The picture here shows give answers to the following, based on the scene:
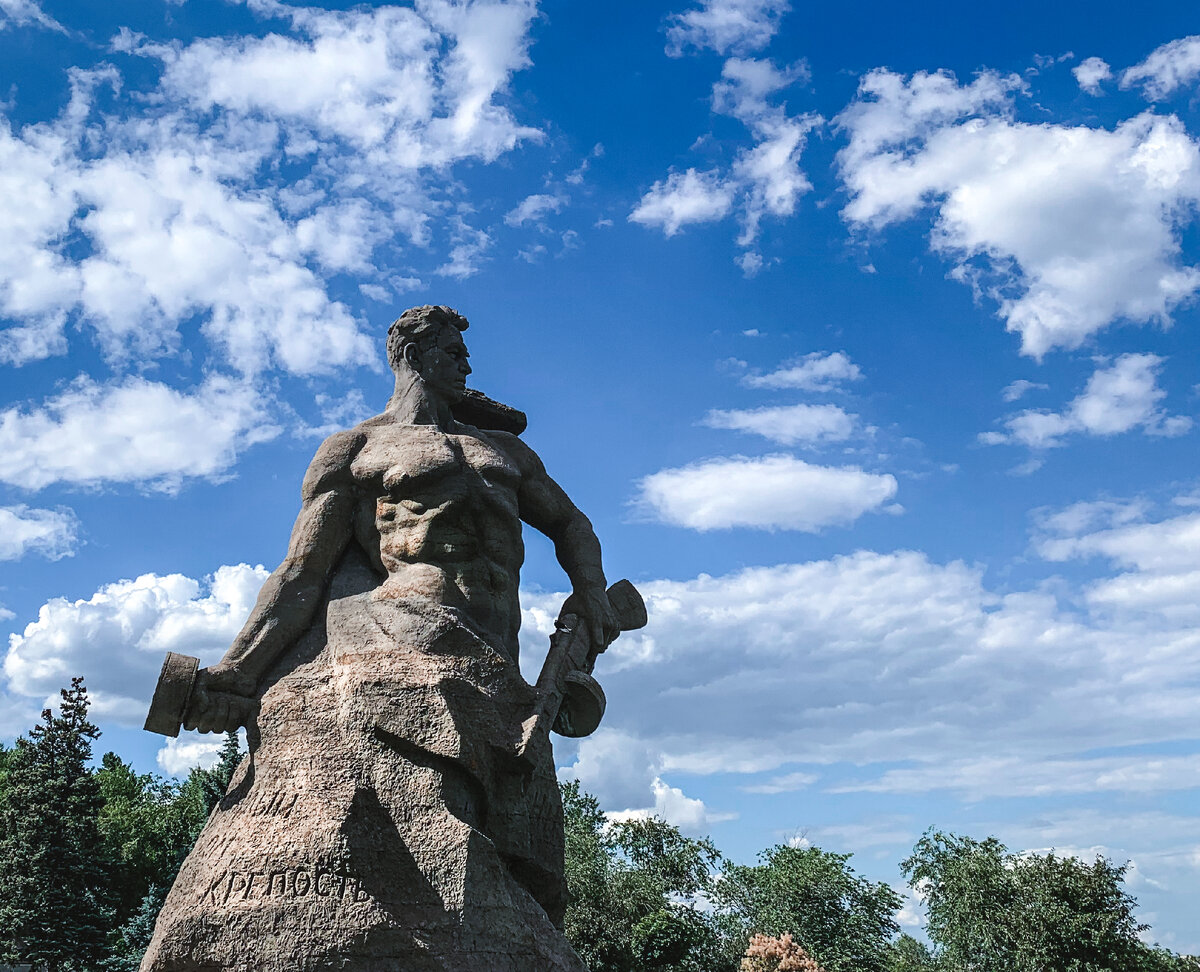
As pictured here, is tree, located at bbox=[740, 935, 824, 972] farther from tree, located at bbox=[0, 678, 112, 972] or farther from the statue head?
tree, located at bbox=[0, 678, 112, 972]

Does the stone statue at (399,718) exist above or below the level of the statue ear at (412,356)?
below

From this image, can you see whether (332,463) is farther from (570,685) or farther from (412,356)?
(570,685)

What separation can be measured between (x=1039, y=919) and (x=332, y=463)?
83.7 ft

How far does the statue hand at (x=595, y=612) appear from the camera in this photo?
7.09m

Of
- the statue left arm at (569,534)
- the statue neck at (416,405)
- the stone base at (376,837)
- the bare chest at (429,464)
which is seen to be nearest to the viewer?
the stone base at (376,837)

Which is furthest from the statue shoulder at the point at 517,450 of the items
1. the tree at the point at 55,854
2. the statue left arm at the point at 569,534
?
the tree at the point at 55,854

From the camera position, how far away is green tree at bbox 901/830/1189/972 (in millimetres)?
25609

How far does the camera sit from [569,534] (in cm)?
751

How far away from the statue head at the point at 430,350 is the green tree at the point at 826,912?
25.7m

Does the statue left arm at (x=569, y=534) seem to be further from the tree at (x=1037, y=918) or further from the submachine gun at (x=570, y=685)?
the tree at (x=1037, y=918)

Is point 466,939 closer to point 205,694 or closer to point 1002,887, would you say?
point 205,694

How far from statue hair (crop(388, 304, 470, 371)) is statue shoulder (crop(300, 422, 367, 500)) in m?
0.74

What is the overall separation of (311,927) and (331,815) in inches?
20.0

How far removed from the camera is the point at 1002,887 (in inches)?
1105
